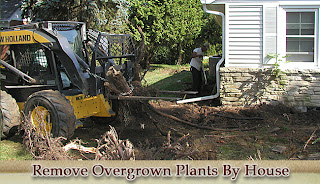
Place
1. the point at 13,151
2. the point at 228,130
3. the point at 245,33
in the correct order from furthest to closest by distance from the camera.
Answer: the point at 245,33 < the point at 228,130 < the point at 13,151

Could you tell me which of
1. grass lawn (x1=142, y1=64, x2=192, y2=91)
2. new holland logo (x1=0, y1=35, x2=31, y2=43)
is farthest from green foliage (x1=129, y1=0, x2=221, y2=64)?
new holland logo (x1=0, y1=35, x2=31, y2=43)

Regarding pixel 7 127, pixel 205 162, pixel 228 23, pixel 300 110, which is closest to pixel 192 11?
pixel 228 23

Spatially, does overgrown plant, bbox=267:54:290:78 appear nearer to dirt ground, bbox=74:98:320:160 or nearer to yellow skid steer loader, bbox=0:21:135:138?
dirt ground, bbox=74:98:320:160

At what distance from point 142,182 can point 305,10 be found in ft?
27.8

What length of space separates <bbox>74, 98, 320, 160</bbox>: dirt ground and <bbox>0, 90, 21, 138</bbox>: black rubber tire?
1408 mm

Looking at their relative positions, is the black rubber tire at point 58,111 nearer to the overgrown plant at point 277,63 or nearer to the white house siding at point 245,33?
the white house siding at point 245,33

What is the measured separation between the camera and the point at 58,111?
21.0ft

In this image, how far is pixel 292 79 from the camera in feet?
32.1

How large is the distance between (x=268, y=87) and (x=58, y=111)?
628cm

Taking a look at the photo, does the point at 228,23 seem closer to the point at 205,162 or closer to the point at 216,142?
the point at 216,142

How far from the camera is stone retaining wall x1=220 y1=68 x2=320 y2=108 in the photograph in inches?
384

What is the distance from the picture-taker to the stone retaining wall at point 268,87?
9.75 meters

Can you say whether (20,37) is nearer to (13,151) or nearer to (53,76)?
(53,76)

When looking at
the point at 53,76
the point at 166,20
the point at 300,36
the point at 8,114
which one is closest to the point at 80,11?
the point at 53,76
